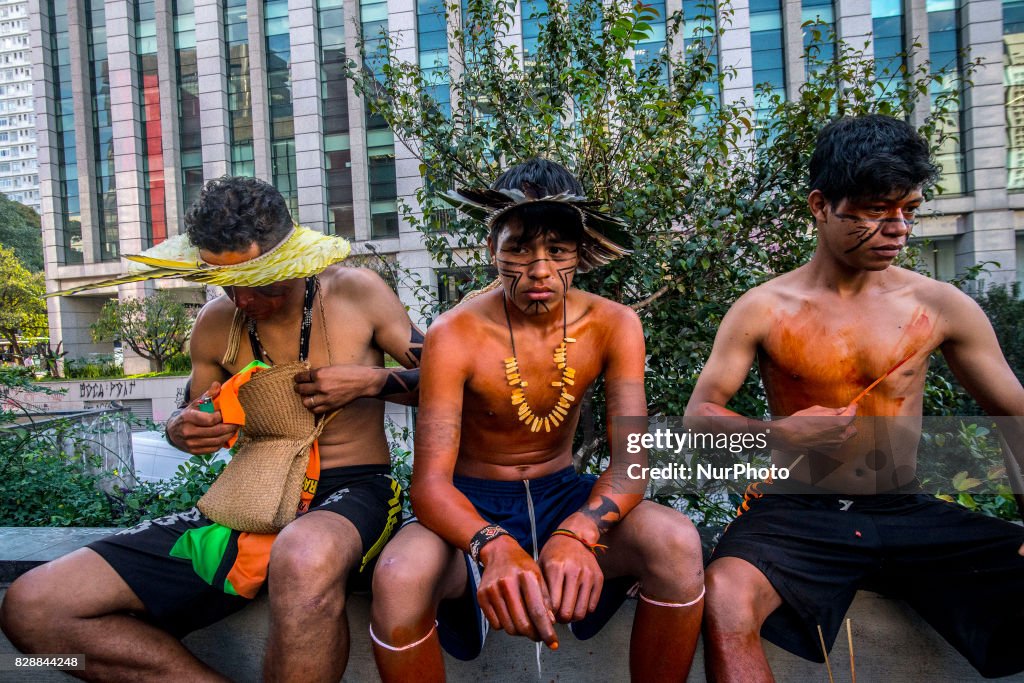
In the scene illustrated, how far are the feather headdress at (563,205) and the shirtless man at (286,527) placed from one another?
673mm

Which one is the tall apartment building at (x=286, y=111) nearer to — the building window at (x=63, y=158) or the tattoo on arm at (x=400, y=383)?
the building window at (x=63, y=158)

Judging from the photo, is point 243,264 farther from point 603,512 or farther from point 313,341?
point 603,512

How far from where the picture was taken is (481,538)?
1885 millimetres

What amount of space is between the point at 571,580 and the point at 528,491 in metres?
0.63

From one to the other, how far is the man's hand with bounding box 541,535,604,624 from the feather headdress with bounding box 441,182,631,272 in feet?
3.72

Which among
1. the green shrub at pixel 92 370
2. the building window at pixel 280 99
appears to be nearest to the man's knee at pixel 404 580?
the green shrub at pixel 92 370

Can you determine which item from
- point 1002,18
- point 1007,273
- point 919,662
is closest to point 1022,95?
point 1002,18

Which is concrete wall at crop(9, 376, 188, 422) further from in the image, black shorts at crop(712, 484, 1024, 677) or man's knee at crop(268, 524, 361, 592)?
black shorts at crop(712, 484, 1024, 677)

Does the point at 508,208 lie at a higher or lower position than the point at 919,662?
higher

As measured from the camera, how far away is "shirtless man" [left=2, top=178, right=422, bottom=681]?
2.01 metres

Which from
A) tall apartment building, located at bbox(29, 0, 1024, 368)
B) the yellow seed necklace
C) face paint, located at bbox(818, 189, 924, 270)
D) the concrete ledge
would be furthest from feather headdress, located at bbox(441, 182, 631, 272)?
tall apartment building, located at bbox(29, 0, 1024, 368)

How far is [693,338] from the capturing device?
3.58 meters

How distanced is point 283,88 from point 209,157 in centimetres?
428

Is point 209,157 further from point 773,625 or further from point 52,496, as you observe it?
point 773,625
